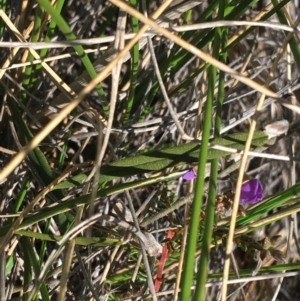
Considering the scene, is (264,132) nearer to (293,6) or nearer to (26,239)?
(26,239)

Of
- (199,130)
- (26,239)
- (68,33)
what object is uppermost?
(68,33)

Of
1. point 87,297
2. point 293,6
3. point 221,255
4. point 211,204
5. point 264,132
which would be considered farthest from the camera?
point 293,6

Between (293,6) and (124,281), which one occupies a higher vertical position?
(293,6)

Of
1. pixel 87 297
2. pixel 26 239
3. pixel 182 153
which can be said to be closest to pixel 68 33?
pixel 182 153

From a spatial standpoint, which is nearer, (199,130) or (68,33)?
(68,33)

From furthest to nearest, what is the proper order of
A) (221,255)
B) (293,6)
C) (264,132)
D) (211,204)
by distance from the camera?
(293,6), (221,255), (264,132), (211,204)

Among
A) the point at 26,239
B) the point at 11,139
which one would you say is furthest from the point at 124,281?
the point at 11,139
